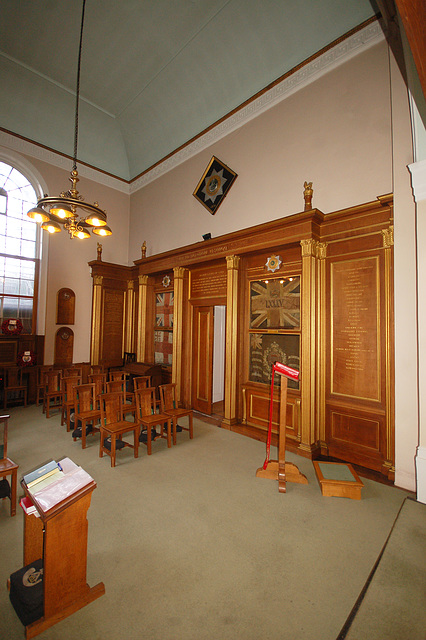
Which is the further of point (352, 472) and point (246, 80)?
point (246, 80)

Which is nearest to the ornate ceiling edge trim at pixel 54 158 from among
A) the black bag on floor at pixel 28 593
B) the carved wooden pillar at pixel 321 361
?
the carved wooden pillar at pixel 321 361

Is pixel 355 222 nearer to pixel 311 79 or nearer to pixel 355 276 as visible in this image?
pixel 355 276

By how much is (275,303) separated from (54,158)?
728cm

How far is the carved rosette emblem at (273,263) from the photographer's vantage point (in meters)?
5.19

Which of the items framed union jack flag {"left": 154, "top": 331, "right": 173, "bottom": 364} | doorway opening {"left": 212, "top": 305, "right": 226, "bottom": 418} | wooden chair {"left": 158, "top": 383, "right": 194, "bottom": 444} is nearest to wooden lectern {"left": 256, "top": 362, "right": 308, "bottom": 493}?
wooden chair {"left": 158, "top": 383, "right": 194, "bottom": 444}

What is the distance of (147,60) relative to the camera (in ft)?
20.9

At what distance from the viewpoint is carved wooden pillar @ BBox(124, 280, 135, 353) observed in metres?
9.01

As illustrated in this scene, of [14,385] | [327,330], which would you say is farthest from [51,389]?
[327,330]

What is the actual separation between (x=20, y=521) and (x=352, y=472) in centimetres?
351

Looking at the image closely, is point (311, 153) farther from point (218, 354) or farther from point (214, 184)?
point (218, 354)

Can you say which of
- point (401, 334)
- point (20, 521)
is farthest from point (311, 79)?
point (20, 521)

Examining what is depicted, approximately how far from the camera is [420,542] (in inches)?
97.3

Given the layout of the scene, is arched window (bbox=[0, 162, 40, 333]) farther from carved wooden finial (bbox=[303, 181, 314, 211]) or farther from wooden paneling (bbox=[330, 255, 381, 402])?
wooden paneling (bbox=[330, 255, 381, 402])

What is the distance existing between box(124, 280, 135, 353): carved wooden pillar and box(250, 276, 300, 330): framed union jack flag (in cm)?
469
